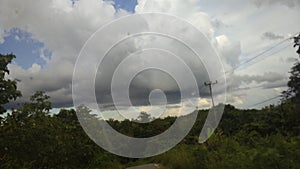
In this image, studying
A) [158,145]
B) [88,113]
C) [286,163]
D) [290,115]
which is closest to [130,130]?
[158,145]

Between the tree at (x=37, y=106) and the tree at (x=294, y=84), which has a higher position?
the tree at (x=294, y=84)

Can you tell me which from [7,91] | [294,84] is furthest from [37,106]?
[294,84]

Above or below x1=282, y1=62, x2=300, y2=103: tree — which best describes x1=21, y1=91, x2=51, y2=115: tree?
below

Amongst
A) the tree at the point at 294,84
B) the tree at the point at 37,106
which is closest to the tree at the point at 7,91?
the tree at the point at 37,106

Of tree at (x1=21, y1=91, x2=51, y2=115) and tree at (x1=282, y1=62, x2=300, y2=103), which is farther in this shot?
tree at (x1=282, y1=62, x2=300, y2=103)

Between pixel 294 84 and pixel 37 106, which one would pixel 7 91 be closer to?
pixel 37 106

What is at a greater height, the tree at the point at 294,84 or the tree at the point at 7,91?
the tree at the point at 294,84

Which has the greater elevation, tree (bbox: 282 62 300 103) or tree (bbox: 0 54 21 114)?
tree (bbox: 282 62 300 103)

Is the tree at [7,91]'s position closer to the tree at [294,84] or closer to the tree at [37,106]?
the tree at [37,106]

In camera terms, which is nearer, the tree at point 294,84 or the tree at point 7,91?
the tree at point 7,91

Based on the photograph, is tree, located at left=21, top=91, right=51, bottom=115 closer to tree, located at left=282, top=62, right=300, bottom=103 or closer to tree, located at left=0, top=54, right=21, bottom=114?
tree, located at left=0, top=54, right=21, bottom=114

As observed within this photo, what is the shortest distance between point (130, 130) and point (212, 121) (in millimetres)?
10850

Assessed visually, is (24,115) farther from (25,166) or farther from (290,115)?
(290,115)

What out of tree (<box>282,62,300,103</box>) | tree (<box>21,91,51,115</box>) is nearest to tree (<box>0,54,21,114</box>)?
tree (<box>21,91,51,115</box>)
